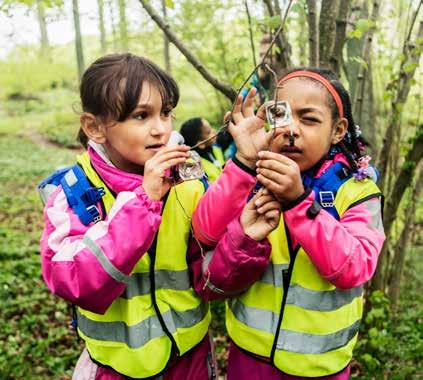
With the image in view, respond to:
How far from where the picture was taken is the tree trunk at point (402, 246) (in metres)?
3.37

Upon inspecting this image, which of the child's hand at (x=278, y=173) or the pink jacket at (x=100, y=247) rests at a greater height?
the child's hand at (x=278, y=173)

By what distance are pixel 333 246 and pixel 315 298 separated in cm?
29

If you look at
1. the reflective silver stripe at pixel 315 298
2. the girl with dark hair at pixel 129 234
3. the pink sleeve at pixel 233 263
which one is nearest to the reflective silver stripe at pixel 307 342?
the reflective silver stripe at pixel 315 298

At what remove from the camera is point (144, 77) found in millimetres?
1650

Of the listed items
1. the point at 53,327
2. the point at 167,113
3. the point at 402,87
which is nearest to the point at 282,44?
the point at 402,87

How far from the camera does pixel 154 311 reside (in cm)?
168

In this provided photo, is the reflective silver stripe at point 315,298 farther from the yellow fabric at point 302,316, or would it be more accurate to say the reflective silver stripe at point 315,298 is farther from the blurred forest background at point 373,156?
the blurred forest background at point 373,156

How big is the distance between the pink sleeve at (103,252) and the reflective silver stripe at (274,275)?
507mm

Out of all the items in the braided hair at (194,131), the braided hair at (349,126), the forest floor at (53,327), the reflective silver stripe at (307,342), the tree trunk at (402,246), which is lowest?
the forest floor at (53,327)

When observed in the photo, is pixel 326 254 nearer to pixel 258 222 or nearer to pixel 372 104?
pixel 258 222

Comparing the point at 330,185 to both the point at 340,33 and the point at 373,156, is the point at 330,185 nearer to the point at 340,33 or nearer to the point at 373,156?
the point at 340,33

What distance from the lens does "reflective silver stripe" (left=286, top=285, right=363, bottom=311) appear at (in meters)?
1.64

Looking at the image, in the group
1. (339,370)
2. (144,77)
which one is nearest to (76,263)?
(144,77)

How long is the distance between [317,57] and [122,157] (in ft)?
4.49
